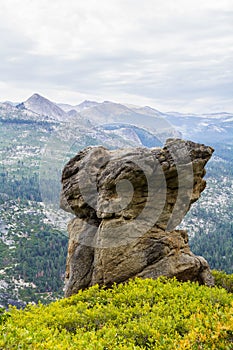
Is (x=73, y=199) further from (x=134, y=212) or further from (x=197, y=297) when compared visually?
(x=197, y=297)

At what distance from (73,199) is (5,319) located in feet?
30.6

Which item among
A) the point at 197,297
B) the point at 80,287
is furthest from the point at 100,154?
the point at 197,297

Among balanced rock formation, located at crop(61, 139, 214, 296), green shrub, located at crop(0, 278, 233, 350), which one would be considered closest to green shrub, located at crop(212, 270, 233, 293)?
balanced rock formation, located at crop(61, 139, 214, 296)

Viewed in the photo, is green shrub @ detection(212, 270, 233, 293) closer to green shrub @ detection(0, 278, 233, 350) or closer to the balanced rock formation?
the balanced rock formation

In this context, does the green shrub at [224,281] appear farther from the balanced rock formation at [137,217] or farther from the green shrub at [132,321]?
the green shrub at [132,321]

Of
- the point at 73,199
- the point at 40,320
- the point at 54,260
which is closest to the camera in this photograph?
the point at 40,320

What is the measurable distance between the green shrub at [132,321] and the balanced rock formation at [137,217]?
2220 mm

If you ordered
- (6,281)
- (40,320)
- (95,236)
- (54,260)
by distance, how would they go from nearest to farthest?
(40,320) < (95,236) < (6,281) < (54,260)

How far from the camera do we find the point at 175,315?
1178 cm

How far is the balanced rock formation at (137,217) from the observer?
60.3 ft

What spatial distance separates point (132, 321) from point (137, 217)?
8173 mm

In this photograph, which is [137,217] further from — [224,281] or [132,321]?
[132,321]

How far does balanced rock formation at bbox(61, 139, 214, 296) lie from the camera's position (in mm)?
18391

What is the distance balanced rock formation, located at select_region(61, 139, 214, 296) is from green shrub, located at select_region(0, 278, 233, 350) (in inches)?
87.4
